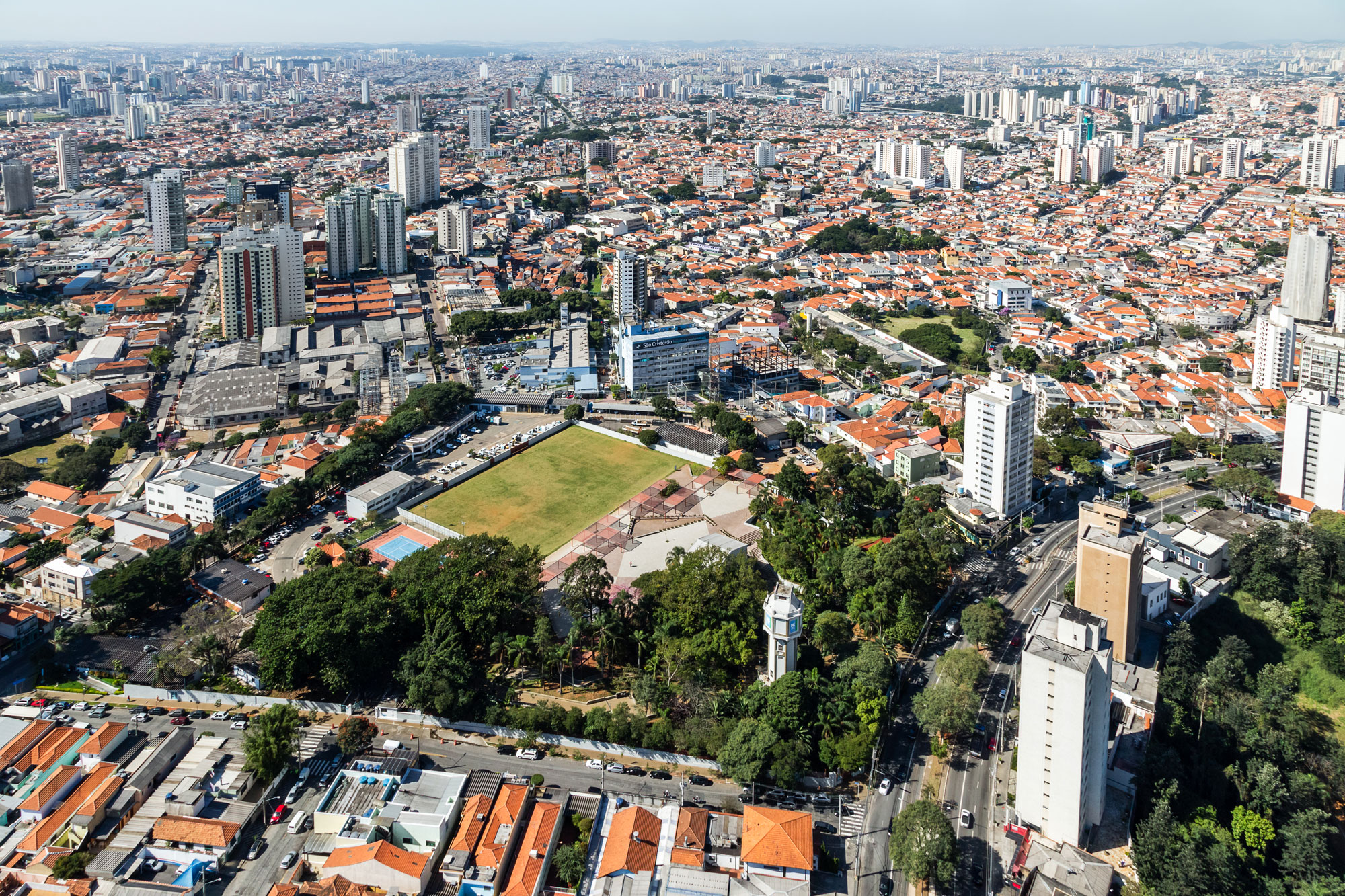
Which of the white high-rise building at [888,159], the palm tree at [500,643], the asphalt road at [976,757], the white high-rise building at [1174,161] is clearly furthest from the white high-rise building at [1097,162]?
the palm tree at [500,643]

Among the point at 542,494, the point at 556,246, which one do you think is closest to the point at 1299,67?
the point at 556,246

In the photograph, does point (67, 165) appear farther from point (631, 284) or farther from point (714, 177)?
point (631, 284)

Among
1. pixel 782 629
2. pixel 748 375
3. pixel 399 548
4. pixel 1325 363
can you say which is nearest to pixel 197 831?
pixel 399 548

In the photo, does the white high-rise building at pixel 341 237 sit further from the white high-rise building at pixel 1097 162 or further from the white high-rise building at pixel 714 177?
the white high-rise building at pixel 1097 162

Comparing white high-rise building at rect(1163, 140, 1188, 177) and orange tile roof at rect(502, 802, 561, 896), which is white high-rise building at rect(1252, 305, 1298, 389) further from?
white high-rise building at rect(1163, 140, 1188, 177)

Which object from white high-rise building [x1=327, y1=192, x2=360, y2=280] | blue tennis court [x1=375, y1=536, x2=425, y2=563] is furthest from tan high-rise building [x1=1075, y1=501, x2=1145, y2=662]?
white high-rise building [x1=327, y1=192, x2=360, y2=280]

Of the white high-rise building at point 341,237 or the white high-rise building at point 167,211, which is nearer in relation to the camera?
the white high-rise building at point 341,237

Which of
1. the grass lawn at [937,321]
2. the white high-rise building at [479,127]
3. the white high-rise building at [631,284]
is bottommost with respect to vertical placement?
the grass lawn at [937,321]
